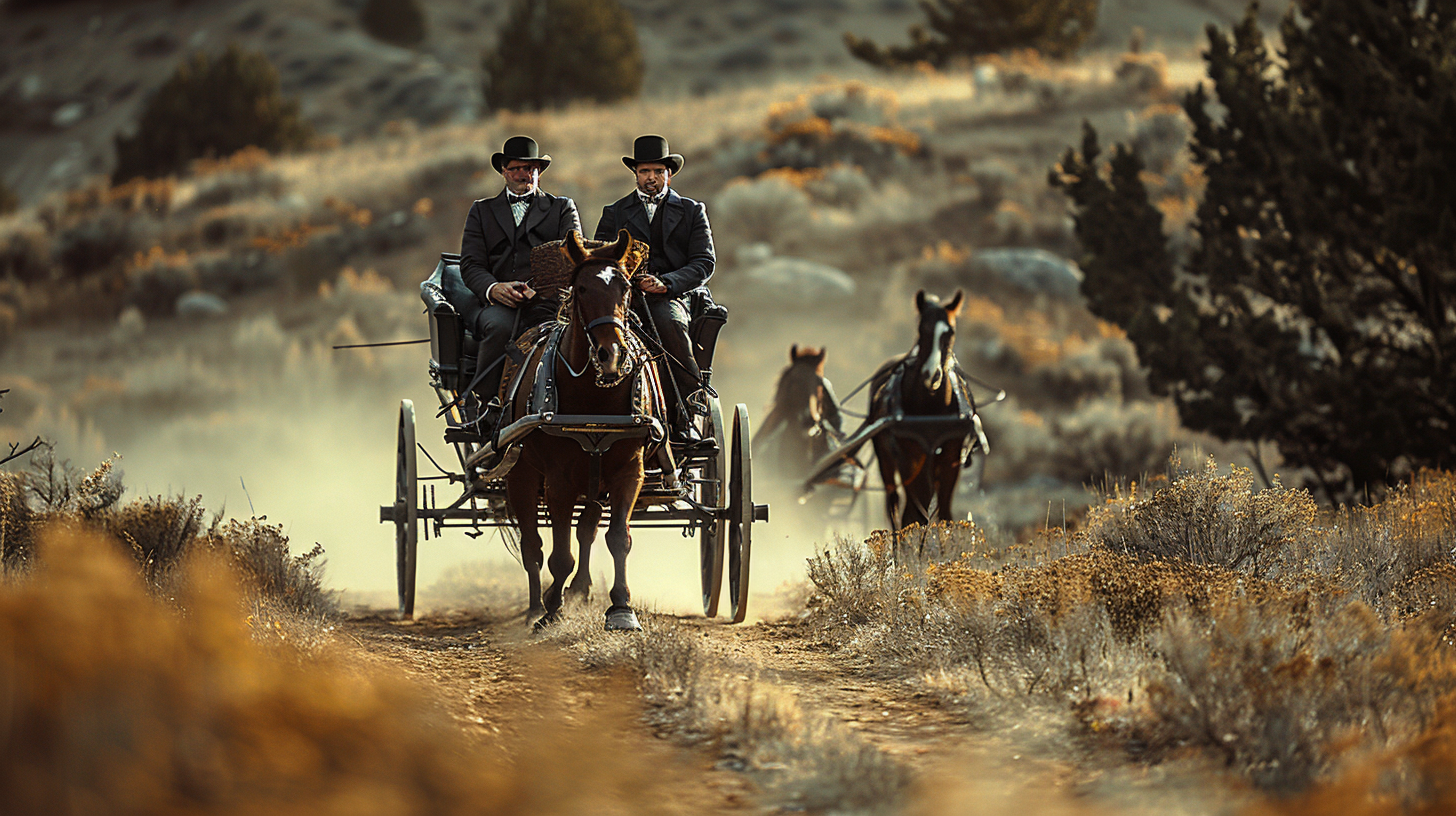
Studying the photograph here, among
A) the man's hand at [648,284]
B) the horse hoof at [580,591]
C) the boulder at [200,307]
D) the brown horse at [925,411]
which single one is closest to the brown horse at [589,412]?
the man's hand at [648,284]

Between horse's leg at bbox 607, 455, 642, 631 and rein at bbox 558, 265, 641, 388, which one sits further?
horse's leg at bbox 607, 455, 642, 631

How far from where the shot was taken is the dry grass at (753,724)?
4590mm

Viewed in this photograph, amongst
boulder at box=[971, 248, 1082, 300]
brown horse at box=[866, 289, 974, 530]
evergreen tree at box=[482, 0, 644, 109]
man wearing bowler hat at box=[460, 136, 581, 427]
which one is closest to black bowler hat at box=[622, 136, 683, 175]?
man wearing bowler hat at box=[460, 136, 581, 427]

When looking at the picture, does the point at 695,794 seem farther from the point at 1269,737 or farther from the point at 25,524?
the point at 25,524

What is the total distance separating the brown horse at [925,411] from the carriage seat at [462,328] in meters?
2.81

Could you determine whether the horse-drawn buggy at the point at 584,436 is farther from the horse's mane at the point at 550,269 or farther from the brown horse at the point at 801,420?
the brown horse at the point at 801,420

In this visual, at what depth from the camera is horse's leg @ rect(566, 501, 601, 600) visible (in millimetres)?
8391

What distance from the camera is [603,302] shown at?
761 cm

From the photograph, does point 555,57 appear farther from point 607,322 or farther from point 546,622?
point 607,322

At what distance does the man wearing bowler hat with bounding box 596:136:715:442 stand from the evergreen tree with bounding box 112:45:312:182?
36.7 m

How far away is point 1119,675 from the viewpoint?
5.73 meters

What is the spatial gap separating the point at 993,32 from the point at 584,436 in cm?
4127

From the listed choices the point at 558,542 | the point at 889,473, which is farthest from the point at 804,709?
the point at 889,473

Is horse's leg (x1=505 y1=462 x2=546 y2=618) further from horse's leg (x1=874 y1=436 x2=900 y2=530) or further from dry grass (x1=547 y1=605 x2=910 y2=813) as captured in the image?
horse's leg (x1=874 y1=436 x2=900 y2=530)
